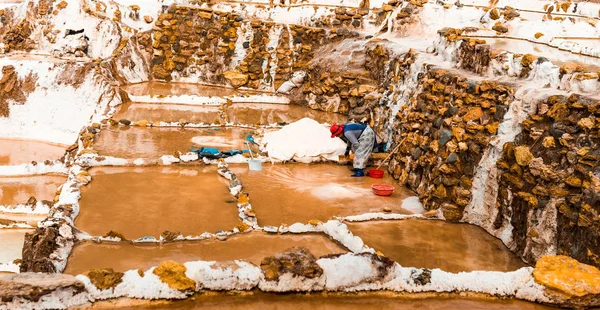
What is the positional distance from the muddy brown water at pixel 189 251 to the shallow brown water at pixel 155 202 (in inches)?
13.8

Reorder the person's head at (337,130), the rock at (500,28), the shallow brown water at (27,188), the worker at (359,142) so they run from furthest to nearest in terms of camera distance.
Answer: the rock at (500,28), the shallow brown water at (27,188), the person's head at (337,130), the worker at (359,142)

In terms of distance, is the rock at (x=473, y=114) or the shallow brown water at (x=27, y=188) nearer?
the rock at (x=473, y=114)

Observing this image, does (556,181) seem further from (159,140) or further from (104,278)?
(159,140)

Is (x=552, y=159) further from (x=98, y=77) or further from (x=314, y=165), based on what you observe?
(x=98, y=77)

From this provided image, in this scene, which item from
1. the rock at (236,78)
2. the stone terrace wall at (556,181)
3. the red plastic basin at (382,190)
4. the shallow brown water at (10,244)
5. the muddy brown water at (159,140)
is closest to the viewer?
the stone terrace wall at (556,181)

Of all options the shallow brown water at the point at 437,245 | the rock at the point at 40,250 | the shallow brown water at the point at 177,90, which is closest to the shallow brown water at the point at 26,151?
the shallow brown water at the point at 177,90

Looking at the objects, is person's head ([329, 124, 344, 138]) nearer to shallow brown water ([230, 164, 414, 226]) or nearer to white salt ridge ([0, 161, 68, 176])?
shallow brown water ([230, 164, 414, 226])

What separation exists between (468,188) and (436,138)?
91 centimetres

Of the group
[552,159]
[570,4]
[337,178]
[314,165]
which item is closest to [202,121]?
[314,165]

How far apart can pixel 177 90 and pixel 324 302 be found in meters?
9.57

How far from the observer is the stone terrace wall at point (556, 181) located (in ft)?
14.8

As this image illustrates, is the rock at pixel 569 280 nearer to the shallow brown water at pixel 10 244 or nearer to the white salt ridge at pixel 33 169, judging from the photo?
the shallow brown water at pixel 10 244

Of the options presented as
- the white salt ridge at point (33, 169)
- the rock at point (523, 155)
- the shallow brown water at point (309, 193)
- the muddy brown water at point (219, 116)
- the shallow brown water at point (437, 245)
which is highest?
the rock at point (523, 155)

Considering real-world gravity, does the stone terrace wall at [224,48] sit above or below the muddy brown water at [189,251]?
above
